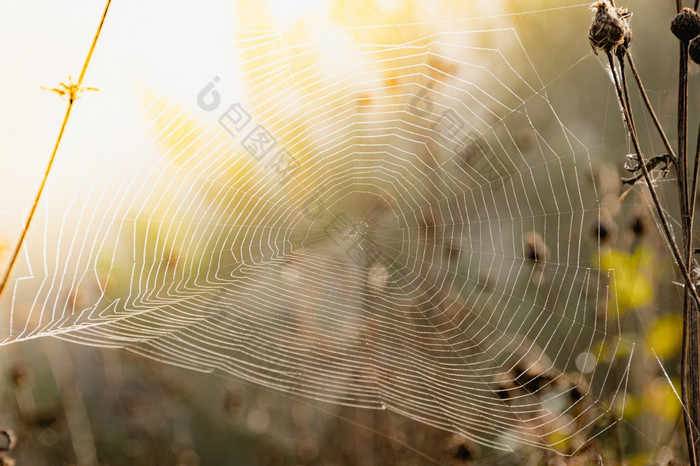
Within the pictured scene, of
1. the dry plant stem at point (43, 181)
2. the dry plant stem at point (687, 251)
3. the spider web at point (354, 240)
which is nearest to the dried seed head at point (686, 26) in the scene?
the dry plant stem at point (687, 251)

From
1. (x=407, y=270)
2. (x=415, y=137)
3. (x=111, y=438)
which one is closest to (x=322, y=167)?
(x=415, y=137)

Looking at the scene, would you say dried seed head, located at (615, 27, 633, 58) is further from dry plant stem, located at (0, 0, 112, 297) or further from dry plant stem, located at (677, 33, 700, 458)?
dry plant stem, located at (0, 0, 112, 297)

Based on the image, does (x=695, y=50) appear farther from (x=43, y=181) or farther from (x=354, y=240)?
(x=354, y=240)

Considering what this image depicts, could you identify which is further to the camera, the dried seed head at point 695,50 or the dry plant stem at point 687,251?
the dried seed head at point 695,50

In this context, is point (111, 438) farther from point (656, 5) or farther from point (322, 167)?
point (656, 5)

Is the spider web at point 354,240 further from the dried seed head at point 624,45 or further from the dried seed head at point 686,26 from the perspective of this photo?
the dried seed head at point 686,26

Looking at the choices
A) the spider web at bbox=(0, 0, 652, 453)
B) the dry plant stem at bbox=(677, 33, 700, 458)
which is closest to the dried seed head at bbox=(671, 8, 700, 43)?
the dry plant stem at bbox=(677, 33, 700, 458)
